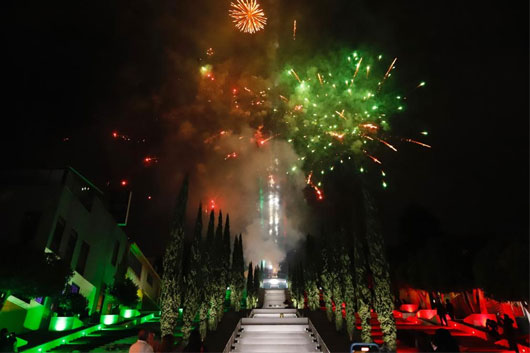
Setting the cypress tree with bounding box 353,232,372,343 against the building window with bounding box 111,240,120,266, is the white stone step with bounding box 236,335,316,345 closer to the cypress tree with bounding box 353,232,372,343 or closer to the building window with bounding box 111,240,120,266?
the cypress tree with bounding box 353,232,372,343

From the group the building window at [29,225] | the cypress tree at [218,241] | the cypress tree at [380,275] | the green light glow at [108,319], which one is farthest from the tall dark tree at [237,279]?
the building window at [29,225]

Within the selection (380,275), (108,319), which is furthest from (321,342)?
(108,319)

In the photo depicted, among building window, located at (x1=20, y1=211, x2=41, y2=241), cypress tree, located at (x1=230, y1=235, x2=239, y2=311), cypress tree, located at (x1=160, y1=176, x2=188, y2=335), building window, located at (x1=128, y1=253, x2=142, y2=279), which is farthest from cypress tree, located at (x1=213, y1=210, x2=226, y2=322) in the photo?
building window, located at (x1=128, y1=253, x2=142, y2=279)

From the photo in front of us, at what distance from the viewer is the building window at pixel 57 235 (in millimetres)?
24203

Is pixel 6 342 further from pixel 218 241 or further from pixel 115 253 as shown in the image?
pixel 115 253

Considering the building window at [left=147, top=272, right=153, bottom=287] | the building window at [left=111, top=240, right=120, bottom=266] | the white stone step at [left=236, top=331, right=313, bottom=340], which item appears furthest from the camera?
the building window at [left=147, top=272, right=153, bottom=287]

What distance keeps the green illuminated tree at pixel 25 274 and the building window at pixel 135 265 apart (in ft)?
89.4

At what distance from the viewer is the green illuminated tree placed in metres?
16.8

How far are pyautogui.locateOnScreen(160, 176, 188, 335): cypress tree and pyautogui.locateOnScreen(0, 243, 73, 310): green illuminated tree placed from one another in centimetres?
700

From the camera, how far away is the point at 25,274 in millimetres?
17109

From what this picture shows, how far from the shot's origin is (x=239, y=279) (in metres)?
36.8

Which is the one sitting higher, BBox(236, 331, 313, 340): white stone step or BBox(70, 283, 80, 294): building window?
BBox(70, 283, 80, 294): building window

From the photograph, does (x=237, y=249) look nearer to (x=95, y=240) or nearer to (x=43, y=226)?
(x=95, y=240)

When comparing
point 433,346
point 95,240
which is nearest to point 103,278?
point 95,240
